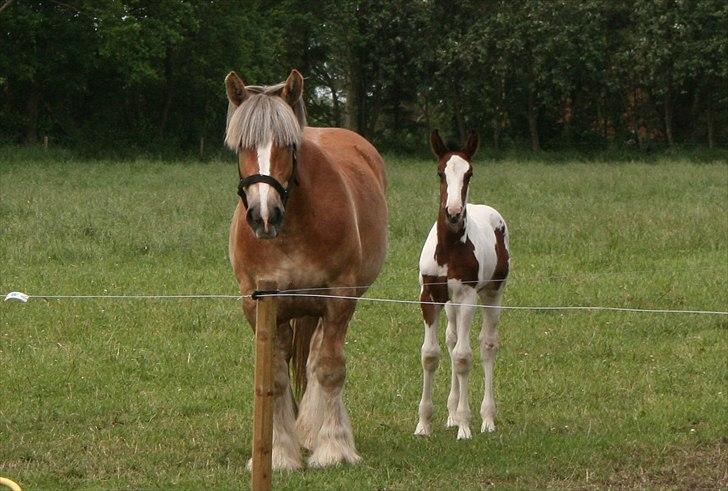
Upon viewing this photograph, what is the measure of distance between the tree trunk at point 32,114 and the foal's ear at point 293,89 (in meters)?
36.5

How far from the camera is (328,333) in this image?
6676mm

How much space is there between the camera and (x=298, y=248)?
6.51 m

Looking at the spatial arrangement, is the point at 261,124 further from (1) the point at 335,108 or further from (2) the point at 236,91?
(1) the point at 335,108

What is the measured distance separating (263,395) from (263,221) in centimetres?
101

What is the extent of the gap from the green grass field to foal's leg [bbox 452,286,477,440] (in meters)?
0.18

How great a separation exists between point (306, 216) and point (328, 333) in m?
0.70

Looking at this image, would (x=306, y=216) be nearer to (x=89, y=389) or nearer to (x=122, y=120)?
(x=89, y=389)

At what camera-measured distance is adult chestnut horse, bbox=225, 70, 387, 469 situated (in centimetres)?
620

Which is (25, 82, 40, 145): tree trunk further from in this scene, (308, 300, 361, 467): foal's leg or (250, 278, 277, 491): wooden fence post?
(250, 278, 277, 491): wooden fence post

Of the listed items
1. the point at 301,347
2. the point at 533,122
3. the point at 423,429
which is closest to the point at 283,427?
the point at 301,347

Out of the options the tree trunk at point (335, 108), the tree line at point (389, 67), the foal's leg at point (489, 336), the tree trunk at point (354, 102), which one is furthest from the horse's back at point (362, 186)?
the tree trunk at point (335, 108)

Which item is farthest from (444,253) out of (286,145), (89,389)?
(89,389)

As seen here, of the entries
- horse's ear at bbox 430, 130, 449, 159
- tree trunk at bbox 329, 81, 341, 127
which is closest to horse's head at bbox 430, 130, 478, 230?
horse's ear at bbox 430, 130, 449, 159

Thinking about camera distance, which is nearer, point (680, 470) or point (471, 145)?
point (680, 470)
